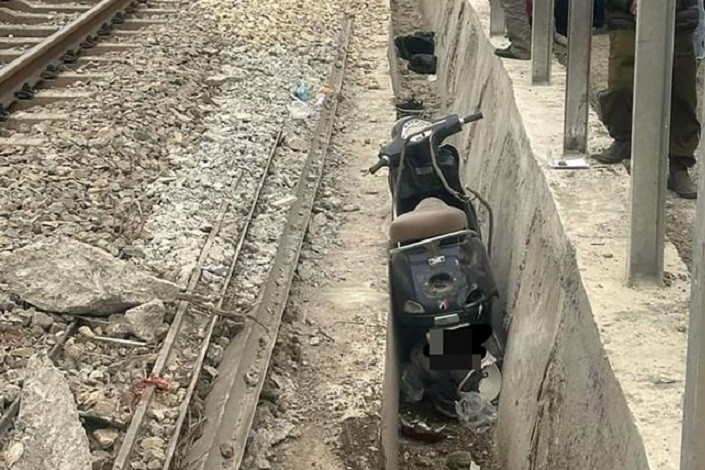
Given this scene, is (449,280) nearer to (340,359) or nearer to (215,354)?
(340,359)

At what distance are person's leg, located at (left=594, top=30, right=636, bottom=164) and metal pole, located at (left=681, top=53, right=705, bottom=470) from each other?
296cm

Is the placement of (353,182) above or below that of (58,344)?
below

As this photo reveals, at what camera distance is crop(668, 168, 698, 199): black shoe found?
5.80 meters

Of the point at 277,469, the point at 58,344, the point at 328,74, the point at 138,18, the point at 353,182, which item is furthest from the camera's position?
the point at 138,18

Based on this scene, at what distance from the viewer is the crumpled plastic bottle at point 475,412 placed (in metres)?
5.89

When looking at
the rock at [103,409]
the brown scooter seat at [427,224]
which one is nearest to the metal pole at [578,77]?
the brown scooter seat at [427,224]

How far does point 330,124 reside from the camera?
9.12 meters

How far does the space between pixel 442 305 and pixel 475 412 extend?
1.93 feet

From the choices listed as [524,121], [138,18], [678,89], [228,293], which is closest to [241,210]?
[228,293]

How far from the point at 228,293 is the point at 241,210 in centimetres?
117

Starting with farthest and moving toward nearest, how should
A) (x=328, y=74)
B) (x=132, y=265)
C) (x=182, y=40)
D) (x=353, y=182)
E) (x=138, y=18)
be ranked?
(x=138, y=18) < (x=182, y=40) < (x=328, y=74) < (x=353, y=182) < (x=132, y=265)

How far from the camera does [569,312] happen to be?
4.38 meters

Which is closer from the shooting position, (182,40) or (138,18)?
(182,40)

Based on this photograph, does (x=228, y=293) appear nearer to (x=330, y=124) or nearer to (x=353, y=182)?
(x=353, y=182)
